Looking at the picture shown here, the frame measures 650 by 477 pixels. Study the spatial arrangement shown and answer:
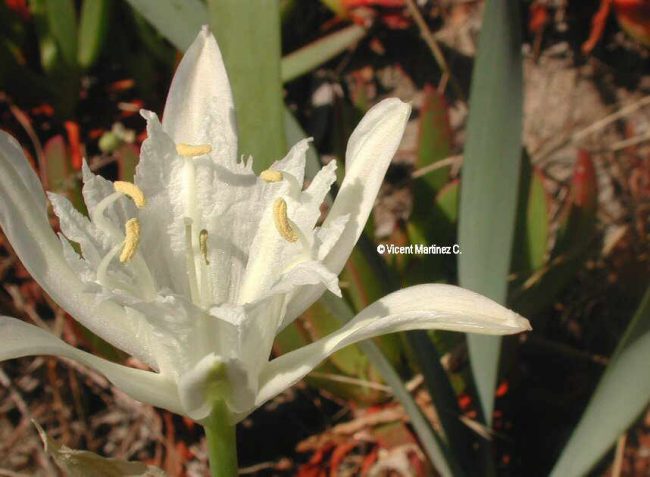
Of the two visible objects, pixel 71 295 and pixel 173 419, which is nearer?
pixel 71 295

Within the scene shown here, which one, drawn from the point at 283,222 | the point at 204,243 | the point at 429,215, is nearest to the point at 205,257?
the point at 204,243

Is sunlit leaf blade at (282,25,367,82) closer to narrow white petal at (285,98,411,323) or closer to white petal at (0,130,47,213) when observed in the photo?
narrow white petal at (285,98,411,323)

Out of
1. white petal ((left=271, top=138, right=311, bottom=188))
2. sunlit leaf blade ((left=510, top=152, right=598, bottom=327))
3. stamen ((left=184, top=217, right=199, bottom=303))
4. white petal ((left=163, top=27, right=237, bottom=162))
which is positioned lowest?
sunlit leaf blade ((left=510, top=152, right=598, bottom=327))

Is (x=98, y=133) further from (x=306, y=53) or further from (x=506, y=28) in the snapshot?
(x=506, y=28)

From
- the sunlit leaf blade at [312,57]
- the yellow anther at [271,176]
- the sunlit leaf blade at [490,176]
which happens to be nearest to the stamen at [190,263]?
the yellow anther at [271,176]

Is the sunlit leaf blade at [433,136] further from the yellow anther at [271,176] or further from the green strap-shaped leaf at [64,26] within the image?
the green strap-shaped leaf at [64,26]

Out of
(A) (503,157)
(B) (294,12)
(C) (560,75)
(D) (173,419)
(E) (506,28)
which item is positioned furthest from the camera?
(C) (560,75)

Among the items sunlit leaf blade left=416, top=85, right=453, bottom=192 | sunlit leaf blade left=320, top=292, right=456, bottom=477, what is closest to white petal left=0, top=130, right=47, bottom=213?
sunlit leaf blade left=320, top=292, right=456, bottom=477

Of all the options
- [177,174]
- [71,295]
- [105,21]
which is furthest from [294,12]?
[71,295]
